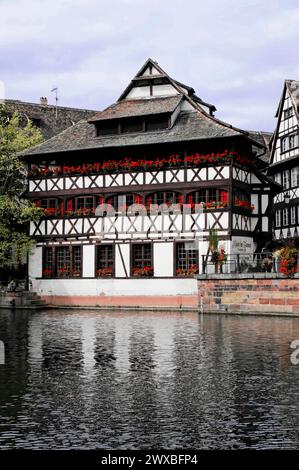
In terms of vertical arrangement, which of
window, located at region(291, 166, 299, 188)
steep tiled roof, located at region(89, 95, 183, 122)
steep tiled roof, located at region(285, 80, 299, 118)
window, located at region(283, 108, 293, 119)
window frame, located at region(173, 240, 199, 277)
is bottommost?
window frame, located at region(173, 240, 199, 277)

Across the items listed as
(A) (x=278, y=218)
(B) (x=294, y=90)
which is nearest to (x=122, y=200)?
(A) (x=278, y=218)

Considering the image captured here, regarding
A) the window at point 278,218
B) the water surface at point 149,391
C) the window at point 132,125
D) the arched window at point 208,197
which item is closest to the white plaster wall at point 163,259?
the arched window at point 208,197

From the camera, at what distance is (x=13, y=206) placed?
4531cm

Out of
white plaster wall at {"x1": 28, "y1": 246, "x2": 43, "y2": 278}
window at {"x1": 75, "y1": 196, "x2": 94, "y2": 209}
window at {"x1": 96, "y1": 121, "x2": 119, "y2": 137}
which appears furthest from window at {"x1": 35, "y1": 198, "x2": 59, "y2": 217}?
window at {"x1": 96, "y1": 121, "x2": 119, "y2": 137}

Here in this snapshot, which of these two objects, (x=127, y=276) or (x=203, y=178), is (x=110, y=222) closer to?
(x=127, y=276)

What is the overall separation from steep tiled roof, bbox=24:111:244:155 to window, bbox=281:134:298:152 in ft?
33.2

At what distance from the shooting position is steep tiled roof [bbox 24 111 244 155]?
42.0 m

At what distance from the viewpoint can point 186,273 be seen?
42.1 m

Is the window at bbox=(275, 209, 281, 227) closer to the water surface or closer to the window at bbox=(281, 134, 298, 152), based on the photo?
the window at bbox=(281, 134, 298, 152)

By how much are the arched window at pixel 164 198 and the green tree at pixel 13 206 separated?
6751 mm

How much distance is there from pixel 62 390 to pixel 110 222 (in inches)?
1194

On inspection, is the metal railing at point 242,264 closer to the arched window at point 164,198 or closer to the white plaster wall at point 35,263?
the arched window at point 164,198

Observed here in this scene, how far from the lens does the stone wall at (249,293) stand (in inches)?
1393
